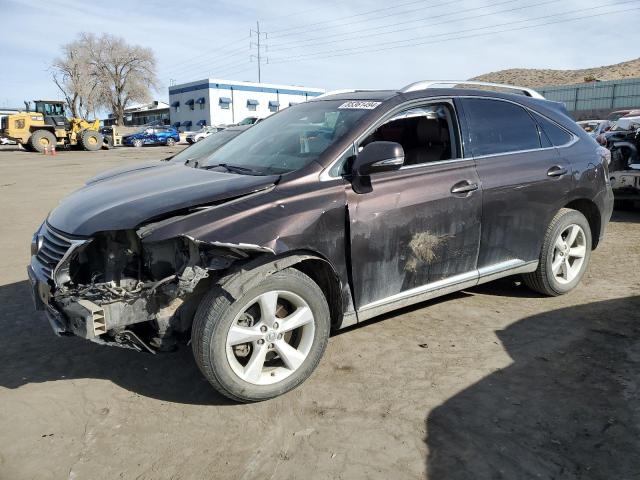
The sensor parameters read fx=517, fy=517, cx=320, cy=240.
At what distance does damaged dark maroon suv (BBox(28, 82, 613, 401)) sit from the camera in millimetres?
2885

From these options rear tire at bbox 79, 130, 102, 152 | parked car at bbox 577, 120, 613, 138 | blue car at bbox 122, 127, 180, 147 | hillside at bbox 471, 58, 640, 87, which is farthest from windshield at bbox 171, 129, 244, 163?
hillside at bbox 471, 58, 640, 87

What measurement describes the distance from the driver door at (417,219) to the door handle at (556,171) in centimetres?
91

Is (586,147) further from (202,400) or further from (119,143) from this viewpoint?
(119,143)

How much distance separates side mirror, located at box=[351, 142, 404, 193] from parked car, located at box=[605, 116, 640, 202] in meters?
6.48

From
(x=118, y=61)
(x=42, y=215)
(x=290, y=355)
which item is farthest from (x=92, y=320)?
(x=118, y=61)

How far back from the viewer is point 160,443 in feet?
9.01

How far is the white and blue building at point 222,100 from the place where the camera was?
205ft

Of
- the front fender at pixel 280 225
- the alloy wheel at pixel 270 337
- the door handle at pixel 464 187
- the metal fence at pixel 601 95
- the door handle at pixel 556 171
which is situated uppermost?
the metal fence at pixel 601 95

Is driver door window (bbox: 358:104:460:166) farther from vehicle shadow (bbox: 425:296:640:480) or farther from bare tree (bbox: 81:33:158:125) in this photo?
bare tree (bbox: 81:33:158:125)

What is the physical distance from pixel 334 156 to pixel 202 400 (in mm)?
1750

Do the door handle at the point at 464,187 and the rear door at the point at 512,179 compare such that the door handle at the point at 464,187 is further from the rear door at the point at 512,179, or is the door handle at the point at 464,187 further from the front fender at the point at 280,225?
the front fender at the point at 280,225

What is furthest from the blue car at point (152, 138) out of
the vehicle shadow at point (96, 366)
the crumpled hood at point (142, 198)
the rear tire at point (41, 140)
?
the crumpled hood at point (142, 198)

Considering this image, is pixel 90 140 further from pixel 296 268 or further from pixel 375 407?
pixel 375 407

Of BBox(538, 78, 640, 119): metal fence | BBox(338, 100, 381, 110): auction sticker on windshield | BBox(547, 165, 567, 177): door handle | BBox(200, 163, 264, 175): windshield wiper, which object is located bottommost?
BBox(547, 165, 567, 177): door handle
